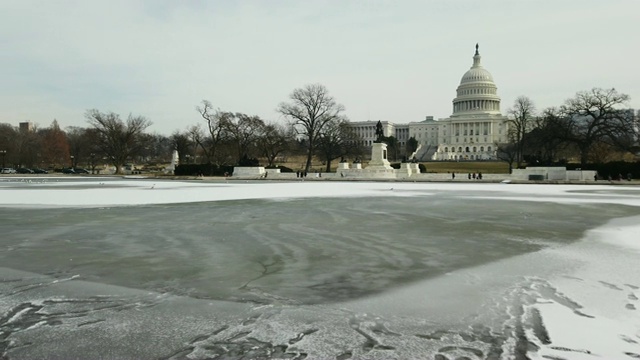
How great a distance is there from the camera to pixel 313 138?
7306 cm

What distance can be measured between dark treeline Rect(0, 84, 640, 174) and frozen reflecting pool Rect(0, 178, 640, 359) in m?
45.7

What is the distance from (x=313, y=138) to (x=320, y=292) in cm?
6744

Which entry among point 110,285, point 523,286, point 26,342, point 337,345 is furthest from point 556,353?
point 110,285

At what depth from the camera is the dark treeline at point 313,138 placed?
52688 mm

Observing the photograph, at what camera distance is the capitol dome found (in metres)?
138

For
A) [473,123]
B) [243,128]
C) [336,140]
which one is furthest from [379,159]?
[473,123]

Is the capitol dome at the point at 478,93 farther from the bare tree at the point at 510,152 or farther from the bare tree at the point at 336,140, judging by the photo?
the bare tree at the point at 336,140

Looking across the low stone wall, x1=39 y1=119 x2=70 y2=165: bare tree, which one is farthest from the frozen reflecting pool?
x1=39 y1=119 x2=70 y2=165: bare tree

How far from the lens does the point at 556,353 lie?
404 centimetres

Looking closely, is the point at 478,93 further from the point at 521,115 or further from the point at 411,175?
the point at 411,175

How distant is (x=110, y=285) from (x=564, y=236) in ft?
30.4

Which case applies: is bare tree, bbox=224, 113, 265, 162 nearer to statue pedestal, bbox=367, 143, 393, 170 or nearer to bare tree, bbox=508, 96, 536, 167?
statue pedestal, bbox=367, 143, 393, 170

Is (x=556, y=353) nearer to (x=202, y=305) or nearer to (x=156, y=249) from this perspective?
(x=202, y=305)

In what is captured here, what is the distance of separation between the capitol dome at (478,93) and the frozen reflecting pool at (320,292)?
133957 mm
